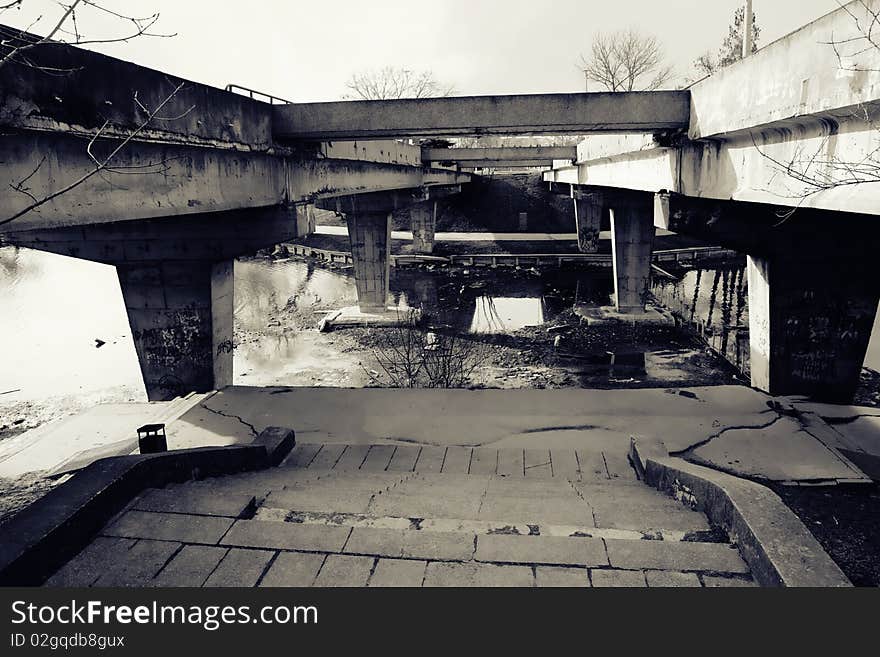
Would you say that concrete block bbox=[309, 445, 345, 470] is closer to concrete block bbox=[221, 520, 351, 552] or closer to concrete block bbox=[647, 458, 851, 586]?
concrete block bbox=[221, 520, 351, 552]

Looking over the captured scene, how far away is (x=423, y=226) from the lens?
136 feet

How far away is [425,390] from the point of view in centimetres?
1180

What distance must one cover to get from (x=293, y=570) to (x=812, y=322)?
12.2 meters

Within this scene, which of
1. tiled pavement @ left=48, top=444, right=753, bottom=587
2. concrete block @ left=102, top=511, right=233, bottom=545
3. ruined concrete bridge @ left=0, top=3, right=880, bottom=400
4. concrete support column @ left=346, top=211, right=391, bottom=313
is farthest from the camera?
concrete support column @ left=346, top=211, right=391, bottom=313

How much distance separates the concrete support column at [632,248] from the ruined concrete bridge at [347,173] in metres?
6.59

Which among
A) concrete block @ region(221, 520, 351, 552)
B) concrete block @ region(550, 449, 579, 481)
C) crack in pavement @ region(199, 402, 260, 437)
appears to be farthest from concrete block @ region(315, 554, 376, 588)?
crack in pavement @ region(199, 402, 260, 437)

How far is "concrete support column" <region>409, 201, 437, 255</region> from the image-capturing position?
4096cm

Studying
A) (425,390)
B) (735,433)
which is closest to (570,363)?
(425,390)

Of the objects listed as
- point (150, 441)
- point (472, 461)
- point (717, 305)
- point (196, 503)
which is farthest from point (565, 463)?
point (717, 305)

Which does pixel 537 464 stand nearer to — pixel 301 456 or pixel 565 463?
pixel 565 463

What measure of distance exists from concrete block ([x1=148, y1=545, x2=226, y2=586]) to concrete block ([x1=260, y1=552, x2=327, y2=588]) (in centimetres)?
39

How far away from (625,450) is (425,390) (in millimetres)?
4355

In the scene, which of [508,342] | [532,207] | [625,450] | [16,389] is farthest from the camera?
[532,207]
